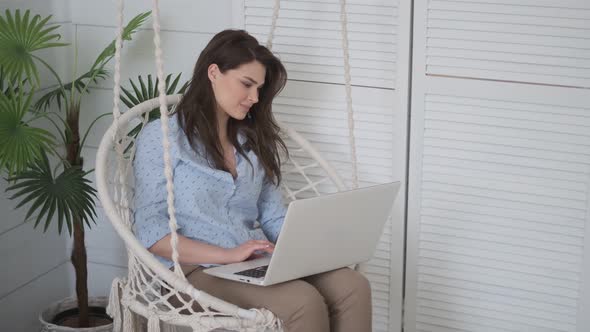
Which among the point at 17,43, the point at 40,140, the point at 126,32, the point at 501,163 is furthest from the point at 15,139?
the point at 501,163

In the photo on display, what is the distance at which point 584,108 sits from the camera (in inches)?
94.7

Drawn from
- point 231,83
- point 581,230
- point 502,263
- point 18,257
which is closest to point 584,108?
point 581,230

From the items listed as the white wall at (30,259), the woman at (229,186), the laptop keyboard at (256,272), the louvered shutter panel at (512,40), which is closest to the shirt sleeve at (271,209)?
the woman at (229,186)

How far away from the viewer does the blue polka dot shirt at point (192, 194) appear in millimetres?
2164

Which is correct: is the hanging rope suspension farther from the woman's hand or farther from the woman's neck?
the woman's hand

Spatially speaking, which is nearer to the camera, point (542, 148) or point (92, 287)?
point (542, 148)

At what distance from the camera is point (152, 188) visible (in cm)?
216

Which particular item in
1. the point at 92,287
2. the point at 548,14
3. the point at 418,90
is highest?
Result: the point at 548,14

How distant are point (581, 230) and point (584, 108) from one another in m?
0.35

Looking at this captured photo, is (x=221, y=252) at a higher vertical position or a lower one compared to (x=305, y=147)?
lower

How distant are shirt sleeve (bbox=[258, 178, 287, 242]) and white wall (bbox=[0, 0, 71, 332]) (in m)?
0.84

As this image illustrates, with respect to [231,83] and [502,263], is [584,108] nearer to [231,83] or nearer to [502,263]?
[502,263]

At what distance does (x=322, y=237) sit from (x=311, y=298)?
15 centimetres

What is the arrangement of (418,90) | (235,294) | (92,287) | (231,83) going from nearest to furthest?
(235,294), (231,83), (418,90), (92,287)
